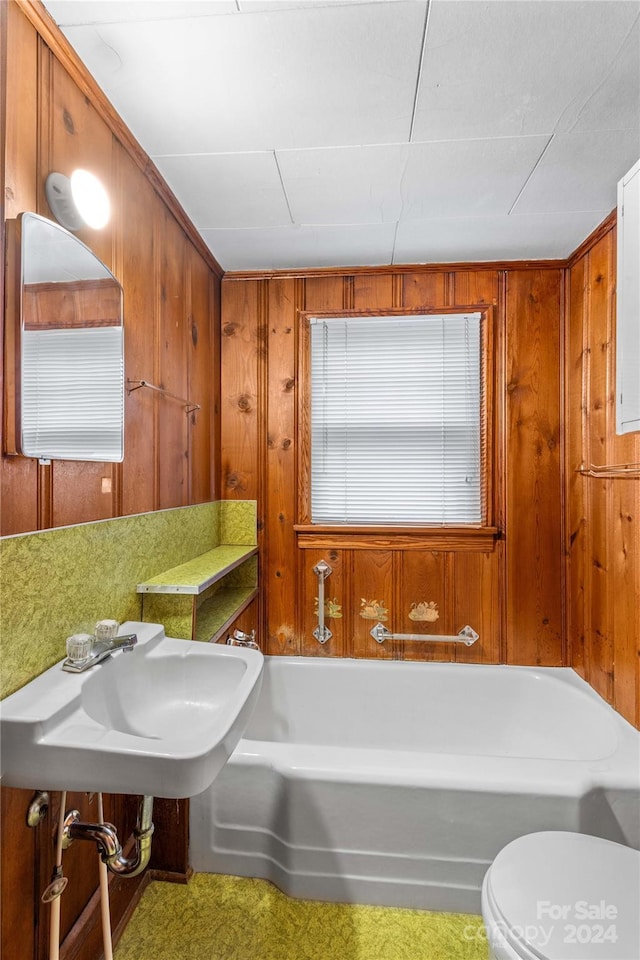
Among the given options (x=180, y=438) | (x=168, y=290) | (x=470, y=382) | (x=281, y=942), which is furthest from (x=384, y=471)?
(x=281, y=942)

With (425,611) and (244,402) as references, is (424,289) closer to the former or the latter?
(244,402)

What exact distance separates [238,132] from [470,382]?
144 cm

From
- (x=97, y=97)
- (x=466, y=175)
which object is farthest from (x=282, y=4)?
(x=466, y=175)

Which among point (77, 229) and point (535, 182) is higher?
point (535, 182)

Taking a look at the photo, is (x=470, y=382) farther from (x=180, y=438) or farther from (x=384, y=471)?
(x=180, y=438)

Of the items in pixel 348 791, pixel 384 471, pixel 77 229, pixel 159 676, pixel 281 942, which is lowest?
pixel 281 942

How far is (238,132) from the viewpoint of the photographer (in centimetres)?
143

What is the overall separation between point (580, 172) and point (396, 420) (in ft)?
3.83

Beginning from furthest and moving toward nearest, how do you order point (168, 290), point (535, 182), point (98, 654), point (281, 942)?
point (168, 290) → point (535, 182) → point (281, 942) → point (98, 654)

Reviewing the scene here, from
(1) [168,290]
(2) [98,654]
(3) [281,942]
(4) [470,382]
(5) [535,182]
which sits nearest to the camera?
(2) [98,654]

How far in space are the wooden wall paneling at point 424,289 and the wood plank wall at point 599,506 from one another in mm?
584

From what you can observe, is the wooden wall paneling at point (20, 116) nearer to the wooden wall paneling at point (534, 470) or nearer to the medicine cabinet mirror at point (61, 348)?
the medicine cabinet mirror at point (61, 348)

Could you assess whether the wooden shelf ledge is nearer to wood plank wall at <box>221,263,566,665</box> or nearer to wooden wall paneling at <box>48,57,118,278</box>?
wood plank wall at <box>221,263,566,665</box>

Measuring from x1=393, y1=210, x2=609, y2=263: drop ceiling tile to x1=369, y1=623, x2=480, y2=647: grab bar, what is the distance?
1.76m
